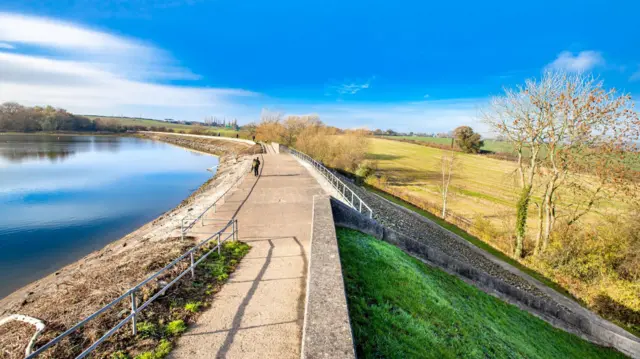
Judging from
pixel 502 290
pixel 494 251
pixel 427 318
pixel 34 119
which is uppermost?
pixel 34 119

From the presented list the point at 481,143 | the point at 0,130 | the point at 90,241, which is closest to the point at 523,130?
Answer: the point at 90,241

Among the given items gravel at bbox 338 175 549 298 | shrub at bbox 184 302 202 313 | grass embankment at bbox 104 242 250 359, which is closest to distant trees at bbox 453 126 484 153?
gravel at bbox 338 175 549 298

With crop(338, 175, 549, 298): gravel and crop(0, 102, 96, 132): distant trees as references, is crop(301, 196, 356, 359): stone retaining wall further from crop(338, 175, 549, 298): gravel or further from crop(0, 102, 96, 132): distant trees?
crop(0, 102, 96, 132): distant trees

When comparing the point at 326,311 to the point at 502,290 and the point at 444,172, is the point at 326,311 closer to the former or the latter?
the point at 502,290

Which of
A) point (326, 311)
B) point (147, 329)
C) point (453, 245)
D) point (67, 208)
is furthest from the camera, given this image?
point (67, 208)

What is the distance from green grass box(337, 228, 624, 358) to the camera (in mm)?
4797

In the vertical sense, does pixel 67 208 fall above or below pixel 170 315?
below

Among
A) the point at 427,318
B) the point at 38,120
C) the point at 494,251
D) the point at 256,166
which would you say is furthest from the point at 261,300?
Answer: the point at 38,120

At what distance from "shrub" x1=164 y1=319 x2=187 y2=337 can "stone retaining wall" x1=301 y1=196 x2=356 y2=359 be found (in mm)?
1962

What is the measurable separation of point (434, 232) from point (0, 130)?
145055 mm

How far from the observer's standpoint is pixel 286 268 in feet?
22.2

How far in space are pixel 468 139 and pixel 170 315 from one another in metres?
80.6

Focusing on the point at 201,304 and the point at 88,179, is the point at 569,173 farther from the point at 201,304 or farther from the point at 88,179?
the point at 88,179

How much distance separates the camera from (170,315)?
480cm
